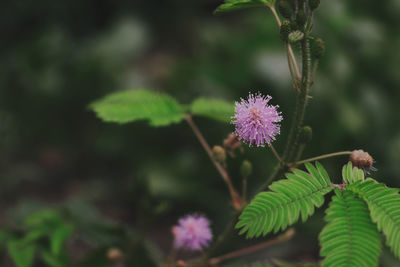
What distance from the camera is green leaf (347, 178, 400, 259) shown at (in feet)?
3.29

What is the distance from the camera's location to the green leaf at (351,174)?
112 cm

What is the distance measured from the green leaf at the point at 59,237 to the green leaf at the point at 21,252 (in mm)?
89

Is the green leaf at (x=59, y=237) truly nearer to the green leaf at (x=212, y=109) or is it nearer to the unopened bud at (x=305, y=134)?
the green leaf at (x=212, y=109)

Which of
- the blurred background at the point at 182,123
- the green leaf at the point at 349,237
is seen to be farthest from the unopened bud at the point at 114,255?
the blurred background at the point at 182,123

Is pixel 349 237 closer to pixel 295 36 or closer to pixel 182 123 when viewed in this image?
pixel 295 36

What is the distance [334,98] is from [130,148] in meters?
2.04

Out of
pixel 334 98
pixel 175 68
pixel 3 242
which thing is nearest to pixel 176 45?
pixel 175 68

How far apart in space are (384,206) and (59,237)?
1.33 meters

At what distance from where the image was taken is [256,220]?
3.56 feet

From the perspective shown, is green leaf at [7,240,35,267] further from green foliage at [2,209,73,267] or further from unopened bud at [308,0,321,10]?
unopened bud at [308,0,321,10]

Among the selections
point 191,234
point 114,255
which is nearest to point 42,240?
point 114,255

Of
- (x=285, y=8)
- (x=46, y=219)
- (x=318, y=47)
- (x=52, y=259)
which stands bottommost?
(x=52, y=259)

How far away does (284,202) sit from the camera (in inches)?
43.1

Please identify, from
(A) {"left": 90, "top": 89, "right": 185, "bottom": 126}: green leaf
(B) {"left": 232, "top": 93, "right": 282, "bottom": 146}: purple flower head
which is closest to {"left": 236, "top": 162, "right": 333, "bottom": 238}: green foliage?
(B) {"left": 232, "top": 93, "right": 282, "bottom": 146}: purple flower head
